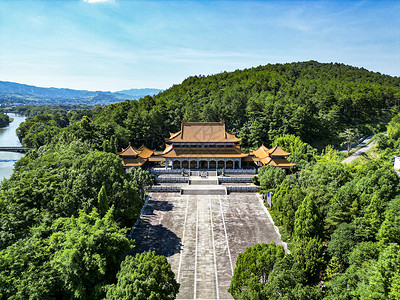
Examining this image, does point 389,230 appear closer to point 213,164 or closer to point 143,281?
point 143,281

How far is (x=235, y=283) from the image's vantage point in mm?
15102

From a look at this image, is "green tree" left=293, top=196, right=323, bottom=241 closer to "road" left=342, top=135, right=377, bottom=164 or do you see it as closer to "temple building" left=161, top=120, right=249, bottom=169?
"temple building" left=161, top=120, right=249, bottom=169

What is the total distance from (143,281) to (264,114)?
152 feet

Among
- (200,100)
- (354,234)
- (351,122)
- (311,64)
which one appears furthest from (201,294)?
(311,64)

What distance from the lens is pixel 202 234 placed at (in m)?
24.6

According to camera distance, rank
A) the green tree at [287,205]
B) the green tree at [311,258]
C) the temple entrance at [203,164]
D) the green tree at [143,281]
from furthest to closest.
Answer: the temple entrance at [203,164] → the green tree at [287,205] → the green tree at [311,258] → the green tree at [143,281]

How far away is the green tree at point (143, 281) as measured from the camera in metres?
12.2

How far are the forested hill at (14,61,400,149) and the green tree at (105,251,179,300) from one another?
115 feet

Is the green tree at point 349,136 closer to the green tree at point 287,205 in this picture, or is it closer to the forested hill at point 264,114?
the forested hill at point 264,114

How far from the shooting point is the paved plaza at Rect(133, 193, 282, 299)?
62.5ft

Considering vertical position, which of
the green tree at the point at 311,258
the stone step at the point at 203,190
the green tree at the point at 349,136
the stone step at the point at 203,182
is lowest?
the stone step at the point at 203,190

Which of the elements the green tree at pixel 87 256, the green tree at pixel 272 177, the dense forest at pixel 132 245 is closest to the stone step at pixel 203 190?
the dense forest at pixel 132 245

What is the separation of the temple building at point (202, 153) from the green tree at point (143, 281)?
26.7 m

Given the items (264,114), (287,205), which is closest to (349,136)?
(264,114)
